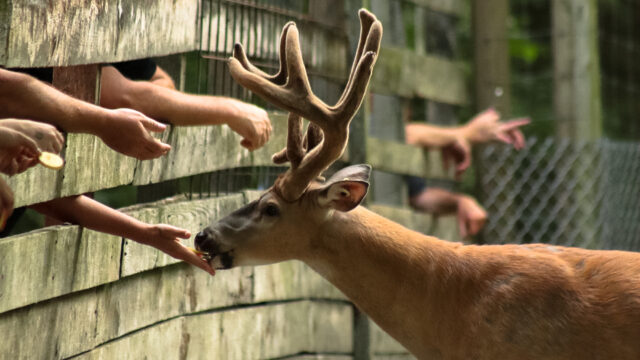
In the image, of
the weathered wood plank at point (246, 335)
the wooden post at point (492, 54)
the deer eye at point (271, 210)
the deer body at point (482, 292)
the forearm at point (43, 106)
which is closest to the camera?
the forearm at point (43, 106)

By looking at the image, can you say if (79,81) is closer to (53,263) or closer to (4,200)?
(53,263)

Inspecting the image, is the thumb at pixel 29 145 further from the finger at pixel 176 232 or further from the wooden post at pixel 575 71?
the wooden post at pixel 575 71

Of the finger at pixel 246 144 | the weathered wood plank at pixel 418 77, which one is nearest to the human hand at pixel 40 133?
the finger at pixel 246 144

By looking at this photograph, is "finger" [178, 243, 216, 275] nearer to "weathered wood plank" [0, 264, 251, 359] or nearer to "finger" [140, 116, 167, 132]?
"weathered wood plank" [0, 264, 251, 359]

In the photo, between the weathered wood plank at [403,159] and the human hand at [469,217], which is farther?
the human hand at [469,217]

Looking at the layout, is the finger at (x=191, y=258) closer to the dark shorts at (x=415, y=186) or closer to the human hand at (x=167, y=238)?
the human hand at (x=167, y=238)

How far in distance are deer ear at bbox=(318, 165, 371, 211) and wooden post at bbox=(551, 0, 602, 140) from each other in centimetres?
354

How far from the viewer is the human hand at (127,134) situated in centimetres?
285

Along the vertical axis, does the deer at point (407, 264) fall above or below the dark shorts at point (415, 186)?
above

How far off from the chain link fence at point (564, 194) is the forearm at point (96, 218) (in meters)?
4.02

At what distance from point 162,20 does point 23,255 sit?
1192 millimetres

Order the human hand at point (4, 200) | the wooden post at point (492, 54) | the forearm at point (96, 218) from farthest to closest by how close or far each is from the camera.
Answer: the wooden post at point (492, 54) → the forearm at point (96, 218) → the human hand at point (4, 200)

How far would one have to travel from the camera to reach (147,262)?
3.61 metres

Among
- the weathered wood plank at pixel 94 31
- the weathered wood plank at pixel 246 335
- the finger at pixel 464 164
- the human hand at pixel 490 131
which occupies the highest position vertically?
the weathered wood plank at pixel 94 31
